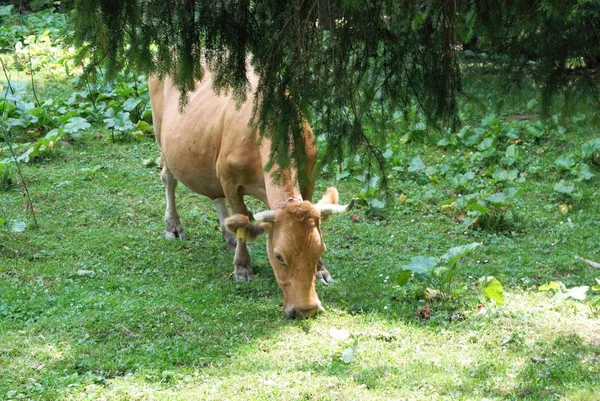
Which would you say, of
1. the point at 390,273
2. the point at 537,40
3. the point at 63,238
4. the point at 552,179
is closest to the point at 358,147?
the point at 537,40

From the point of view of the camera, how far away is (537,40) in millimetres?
5832

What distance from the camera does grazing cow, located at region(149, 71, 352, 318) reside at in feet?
22.5

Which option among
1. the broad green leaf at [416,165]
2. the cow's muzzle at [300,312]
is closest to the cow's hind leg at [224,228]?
the cow's muzzle at [300,312]

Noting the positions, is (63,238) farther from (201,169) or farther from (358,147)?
(358,147)

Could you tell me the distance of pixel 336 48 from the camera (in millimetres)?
5363

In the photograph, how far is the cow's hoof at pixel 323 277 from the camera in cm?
784

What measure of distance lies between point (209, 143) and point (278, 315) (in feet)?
7.50

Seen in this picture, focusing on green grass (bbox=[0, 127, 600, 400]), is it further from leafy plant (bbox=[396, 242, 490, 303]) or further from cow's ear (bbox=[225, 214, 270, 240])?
cow's ear (bbox=[225, 214, 270, 240])

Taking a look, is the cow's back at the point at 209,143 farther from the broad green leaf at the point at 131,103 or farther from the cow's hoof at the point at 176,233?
the broad green leaf at the point at 131,103

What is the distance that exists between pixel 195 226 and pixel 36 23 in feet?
40.3

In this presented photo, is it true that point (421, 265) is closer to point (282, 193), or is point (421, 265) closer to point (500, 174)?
point (282, 193)

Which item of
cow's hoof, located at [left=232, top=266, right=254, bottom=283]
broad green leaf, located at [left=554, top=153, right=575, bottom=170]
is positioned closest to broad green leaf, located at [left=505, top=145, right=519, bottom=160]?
broad green leaf, located at [left=554, top=153, right=575, bottom=170]

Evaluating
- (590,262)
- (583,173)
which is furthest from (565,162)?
(590,262)

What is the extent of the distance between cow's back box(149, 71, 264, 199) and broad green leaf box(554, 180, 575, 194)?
4.02m
